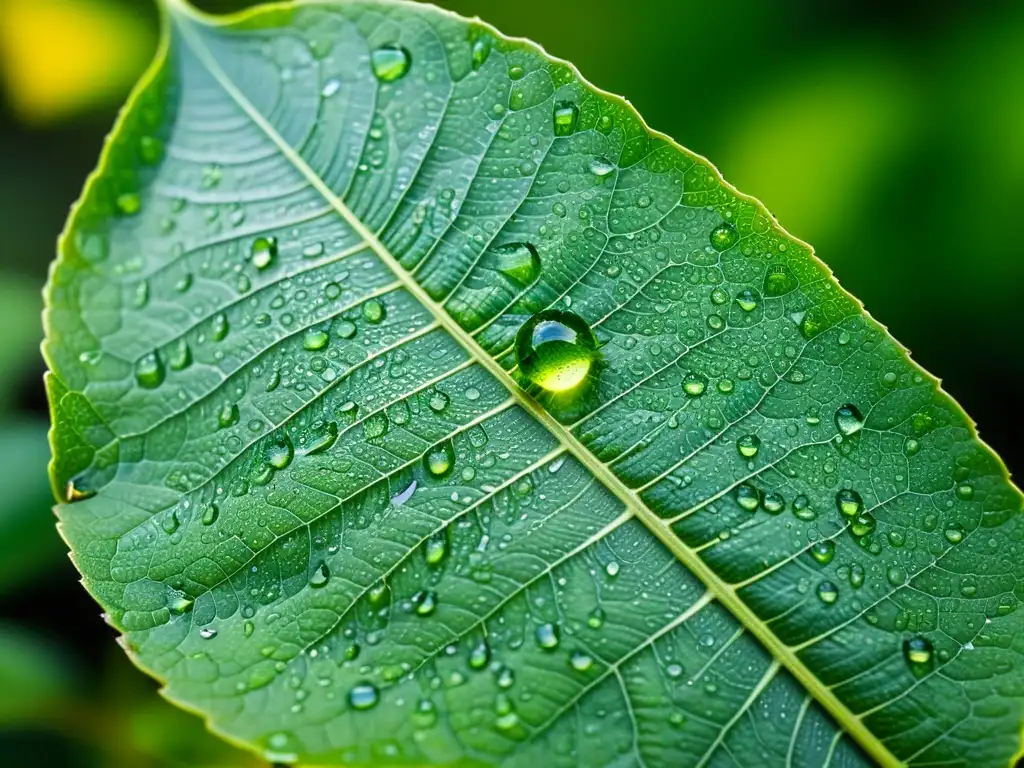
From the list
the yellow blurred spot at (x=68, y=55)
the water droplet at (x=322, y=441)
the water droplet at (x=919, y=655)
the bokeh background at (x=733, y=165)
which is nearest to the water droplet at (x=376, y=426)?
the water droplet at (x=322, y=441)

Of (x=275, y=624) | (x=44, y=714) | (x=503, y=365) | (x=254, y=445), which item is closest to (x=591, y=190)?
(x=503, y=365)

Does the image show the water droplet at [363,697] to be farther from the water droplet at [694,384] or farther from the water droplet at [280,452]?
the water droplet at [694,384]

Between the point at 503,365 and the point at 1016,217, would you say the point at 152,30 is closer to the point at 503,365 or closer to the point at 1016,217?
the point at 503,365

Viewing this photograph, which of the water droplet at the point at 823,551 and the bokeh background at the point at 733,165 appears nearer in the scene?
the water droplet at the point at 823,551

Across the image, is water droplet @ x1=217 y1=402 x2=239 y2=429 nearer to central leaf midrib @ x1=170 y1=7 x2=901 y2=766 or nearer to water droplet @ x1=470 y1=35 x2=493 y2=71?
central leaf midrib @ x1=170 y1=7 x2=901 y2=766

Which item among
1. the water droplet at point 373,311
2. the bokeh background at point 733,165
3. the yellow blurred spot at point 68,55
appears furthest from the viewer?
the yellow blurred spot at point 68,55

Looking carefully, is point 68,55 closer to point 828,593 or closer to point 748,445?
point 748,445
